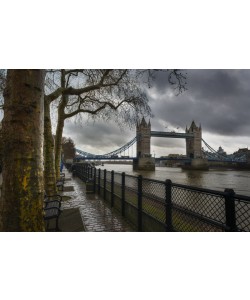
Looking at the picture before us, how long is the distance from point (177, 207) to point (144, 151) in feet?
231

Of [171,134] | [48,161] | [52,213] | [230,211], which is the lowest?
[52,213]

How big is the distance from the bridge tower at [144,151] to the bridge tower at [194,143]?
611 inches

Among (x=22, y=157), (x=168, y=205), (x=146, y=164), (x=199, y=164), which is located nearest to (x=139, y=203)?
(x=168, y=205)

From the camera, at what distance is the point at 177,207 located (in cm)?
326

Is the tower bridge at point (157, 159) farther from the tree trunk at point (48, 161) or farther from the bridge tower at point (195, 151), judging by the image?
the tree trunk at point (48, 161)

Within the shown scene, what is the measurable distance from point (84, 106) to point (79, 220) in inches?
344

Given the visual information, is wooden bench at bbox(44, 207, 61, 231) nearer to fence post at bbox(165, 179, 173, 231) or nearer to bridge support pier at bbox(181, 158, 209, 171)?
fence post at bbox(165, 179, 173, 231)

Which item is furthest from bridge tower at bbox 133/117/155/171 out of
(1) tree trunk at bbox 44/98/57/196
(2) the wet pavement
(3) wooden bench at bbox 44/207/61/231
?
(3) wooden bench at bbox 44/207/61/231

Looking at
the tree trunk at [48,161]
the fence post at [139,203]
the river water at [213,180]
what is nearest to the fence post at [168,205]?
the fence post at [139,203]

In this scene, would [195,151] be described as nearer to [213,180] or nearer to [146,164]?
[146,164]

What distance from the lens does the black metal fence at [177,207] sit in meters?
2.27

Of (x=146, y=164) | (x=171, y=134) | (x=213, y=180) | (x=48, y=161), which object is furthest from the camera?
(x=171, y=134)

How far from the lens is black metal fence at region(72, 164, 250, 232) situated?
2267mm
